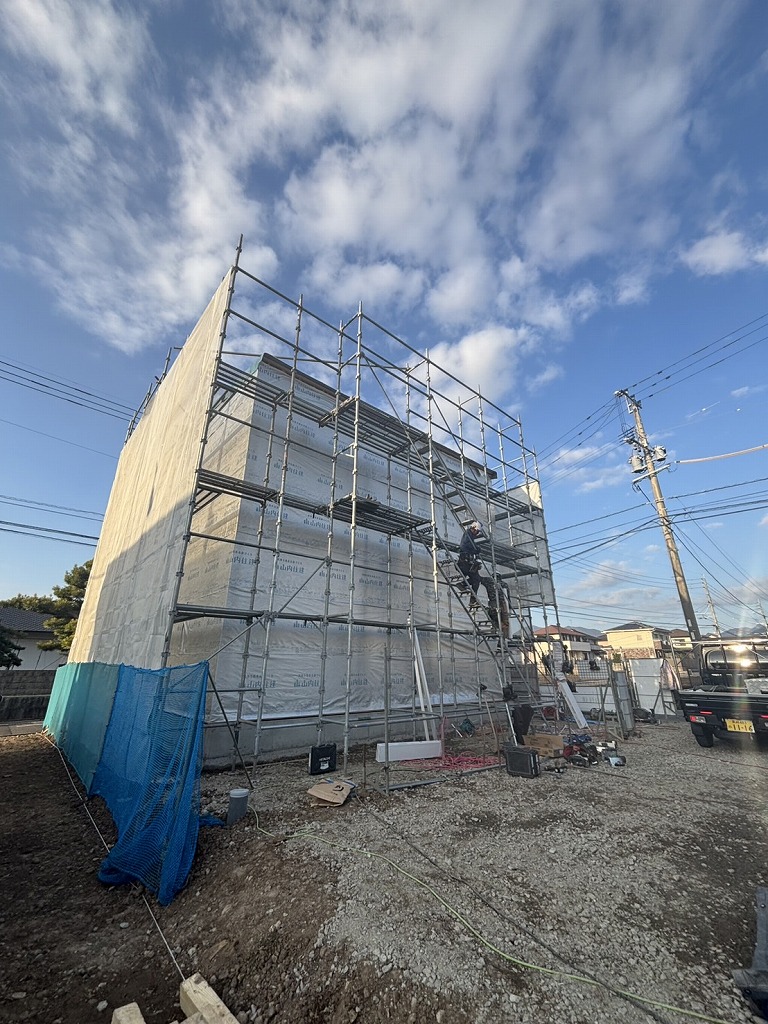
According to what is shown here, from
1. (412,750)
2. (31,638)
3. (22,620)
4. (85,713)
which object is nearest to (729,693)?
(412,750)

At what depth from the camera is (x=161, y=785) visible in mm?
4191

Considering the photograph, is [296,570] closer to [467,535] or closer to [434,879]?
[467,535]

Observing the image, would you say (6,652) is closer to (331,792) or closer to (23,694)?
(23,694)

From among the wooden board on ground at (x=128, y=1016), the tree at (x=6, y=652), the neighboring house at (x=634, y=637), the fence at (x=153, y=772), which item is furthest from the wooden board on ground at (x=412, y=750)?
the neighboring house at (x=634, y=637)

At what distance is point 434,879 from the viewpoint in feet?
12.0

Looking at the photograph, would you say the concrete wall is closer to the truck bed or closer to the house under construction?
the house under construction

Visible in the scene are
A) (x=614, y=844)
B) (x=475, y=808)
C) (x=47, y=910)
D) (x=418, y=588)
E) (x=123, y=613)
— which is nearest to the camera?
(x=47, y=910)

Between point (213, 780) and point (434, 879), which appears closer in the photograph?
point (434, 879)

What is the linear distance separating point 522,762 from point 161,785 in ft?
17.9

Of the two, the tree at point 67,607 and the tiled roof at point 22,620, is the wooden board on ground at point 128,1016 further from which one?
the tiled roof at point 22,620

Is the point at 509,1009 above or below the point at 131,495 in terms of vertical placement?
below

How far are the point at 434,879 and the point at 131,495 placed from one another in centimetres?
1396

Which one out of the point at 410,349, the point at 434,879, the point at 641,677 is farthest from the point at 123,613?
the point at 641,677

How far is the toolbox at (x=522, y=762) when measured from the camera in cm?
676
